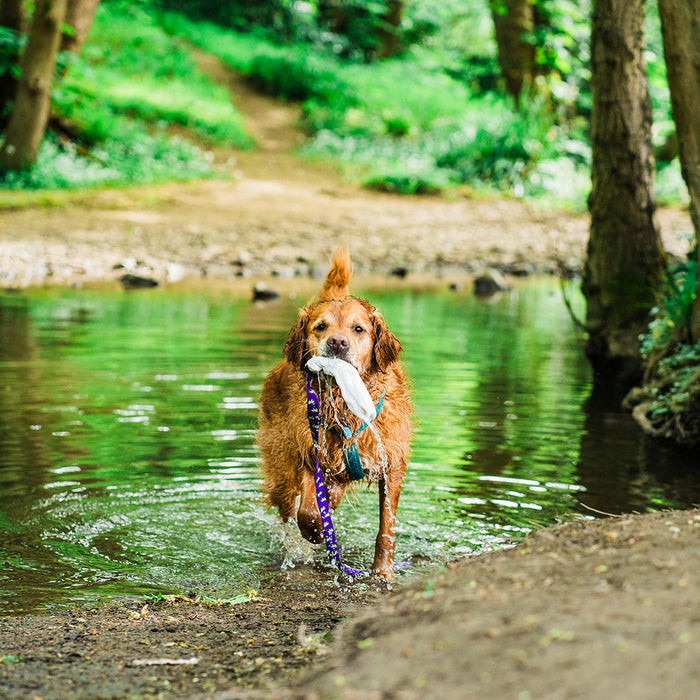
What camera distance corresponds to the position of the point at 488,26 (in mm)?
43719

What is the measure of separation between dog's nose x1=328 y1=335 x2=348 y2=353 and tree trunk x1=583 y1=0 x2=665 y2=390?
17.4 ft

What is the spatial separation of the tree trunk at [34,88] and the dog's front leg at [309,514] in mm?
16791

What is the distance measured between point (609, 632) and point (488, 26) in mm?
44364

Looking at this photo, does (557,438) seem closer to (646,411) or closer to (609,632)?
(646,411)

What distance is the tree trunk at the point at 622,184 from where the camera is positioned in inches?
356

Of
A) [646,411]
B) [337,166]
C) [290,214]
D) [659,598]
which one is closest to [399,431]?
[659,598]

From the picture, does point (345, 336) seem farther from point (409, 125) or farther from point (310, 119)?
point (310, 119)

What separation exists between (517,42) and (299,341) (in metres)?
22.6

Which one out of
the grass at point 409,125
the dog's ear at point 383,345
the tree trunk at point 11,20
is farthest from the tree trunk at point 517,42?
the dog's ear at point 383,345

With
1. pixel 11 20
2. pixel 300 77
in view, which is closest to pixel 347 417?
pixel 11 20

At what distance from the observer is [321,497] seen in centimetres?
501

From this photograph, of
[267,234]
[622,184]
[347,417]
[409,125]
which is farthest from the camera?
[409,125]

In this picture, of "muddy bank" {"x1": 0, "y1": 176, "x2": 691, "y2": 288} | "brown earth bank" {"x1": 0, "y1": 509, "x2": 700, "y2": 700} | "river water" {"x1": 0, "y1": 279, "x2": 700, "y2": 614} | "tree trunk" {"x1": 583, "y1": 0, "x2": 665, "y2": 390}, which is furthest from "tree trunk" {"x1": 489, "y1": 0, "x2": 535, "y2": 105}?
"brown earth bank" {"x1": 0, "y1": 509, "x2": 700, "y2": 700}

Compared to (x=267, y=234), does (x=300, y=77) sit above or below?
above
